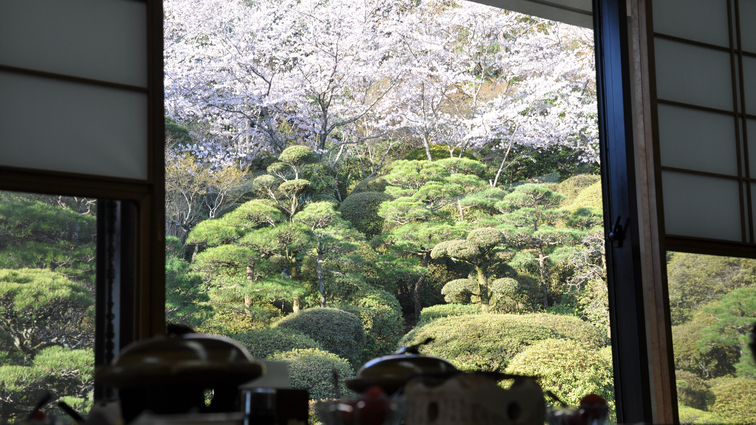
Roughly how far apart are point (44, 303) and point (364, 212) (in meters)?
3.34

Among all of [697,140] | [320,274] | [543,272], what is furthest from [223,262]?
[697,140]

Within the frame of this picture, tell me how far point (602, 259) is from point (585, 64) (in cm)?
223

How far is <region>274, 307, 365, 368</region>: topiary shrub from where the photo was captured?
21.6 feet

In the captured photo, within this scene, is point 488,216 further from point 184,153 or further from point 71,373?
point 71,373

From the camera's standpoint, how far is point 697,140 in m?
2.62

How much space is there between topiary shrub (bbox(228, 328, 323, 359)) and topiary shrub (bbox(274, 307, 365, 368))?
0.08 metres

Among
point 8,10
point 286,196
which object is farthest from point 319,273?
point 8,10

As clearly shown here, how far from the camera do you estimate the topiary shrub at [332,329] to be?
660 centimetres

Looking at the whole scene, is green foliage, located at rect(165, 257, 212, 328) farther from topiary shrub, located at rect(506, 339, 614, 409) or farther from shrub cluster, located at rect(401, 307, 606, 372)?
topiary shrub, located at rect(506, 339, 614, 409)

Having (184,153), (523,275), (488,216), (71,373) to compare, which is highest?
→ (184,153)

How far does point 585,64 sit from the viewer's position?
308 inches

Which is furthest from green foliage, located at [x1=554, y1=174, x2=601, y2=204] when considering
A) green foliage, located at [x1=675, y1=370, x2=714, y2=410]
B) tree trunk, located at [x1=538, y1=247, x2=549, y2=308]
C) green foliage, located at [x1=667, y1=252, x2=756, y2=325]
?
green foliage, located at [x1=675, y1=370, x2=714, y2=410]

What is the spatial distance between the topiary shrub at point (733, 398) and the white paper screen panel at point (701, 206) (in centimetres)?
250

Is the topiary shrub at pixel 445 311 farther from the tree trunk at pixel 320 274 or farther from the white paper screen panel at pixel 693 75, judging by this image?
the white paper screen panel at pixel 693 75
